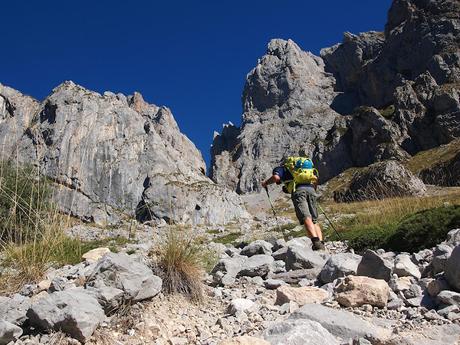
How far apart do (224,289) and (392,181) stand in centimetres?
5064

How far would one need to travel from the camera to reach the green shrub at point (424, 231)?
348 inches

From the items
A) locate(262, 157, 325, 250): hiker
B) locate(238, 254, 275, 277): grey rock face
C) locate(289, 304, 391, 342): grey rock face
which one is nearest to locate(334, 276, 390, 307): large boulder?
locate(289, 304, 391, 342): grey rock face

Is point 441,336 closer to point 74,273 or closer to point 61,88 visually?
point 74,273

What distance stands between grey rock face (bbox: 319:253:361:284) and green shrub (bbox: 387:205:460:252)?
2.87 metres

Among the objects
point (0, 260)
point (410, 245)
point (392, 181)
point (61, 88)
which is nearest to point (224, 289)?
point (0, 260)

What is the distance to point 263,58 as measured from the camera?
188 meters

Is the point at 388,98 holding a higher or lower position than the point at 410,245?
higher

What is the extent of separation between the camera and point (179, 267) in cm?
582

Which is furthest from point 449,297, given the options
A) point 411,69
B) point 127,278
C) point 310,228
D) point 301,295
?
point 411,69

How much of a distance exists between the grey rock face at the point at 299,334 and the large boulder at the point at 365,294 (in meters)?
1.08

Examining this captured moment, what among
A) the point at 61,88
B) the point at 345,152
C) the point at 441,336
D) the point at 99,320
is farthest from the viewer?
the point at 345,152

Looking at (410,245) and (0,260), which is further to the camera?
(410,245)

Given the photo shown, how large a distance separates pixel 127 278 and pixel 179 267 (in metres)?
0.84

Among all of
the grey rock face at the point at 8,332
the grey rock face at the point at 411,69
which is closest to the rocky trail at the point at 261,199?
the grey rock face at the point at 8,332
